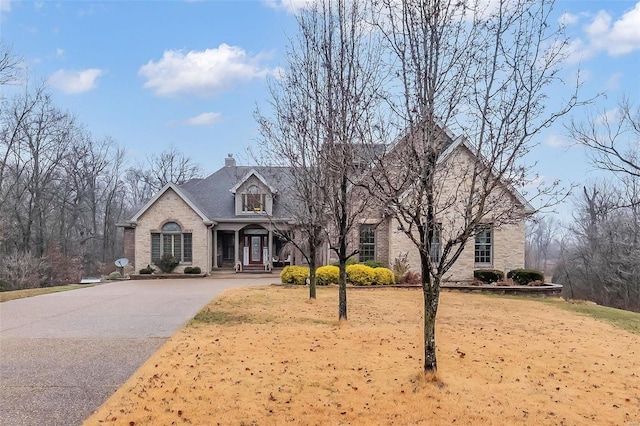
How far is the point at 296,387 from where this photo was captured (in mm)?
5391

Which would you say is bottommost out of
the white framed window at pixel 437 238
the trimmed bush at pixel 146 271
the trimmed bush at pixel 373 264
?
the trimmed bush at pixel 146 271

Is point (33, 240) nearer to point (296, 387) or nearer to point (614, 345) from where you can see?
point (296, 387)

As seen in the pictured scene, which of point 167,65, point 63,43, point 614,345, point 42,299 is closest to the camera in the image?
point 614,345

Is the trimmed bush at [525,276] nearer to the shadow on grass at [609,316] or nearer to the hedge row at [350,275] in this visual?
the shadow on grass at [609,316]

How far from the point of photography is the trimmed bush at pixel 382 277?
58.3 feet

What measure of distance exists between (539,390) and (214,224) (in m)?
21.4

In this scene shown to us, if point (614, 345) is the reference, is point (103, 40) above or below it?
above

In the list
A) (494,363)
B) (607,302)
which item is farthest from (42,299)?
(607,302)

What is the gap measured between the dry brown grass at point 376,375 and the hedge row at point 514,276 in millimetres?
8453

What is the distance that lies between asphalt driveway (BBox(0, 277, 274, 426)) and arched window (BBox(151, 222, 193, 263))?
10654mm

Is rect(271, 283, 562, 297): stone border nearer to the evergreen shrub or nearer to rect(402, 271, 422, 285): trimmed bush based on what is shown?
the evergreen shrub

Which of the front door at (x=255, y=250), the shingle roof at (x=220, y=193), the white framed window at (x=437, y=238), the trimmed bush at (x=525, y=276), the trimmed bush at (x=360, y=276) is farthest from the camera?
the front door at (x=255, y=250)

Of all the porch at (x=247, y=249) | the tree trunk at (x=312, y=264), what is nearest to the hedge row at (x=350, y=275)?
the tree trunk at (x=312, y=264)

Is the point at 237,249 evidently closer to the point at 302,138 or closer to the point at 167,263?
the point at 167,263
